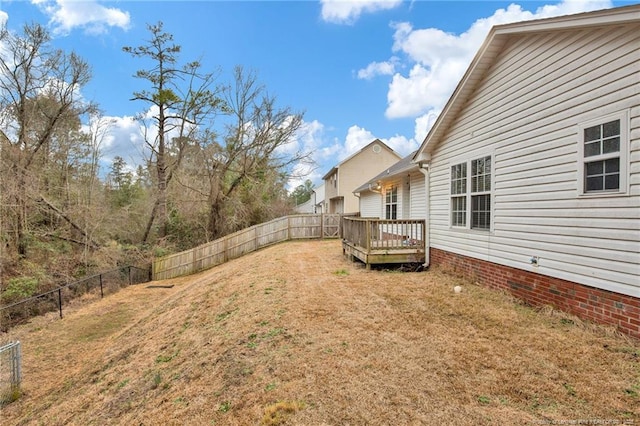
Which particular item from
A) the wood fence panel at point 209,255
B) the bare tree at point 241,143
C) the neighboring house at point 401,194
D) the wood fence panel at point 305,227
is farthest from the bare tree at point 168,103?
the neighboring house at point 401,194

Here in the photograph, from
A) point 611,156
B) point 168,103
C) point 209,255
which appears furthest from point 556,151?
point 168,103

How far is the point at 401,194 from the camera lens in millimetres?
12172

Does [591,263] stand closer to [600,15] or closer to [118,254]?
[600,15]

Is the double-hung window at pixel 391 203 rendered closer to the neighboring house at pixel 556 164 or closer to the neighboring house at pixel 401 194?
the neighboring house at pixel 401 194

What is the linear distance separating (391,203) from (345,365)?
419 inches

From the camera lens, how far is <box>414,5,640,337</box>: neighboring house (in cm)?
374

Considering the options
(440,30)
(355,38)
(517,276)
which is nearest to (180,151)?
(355,38)

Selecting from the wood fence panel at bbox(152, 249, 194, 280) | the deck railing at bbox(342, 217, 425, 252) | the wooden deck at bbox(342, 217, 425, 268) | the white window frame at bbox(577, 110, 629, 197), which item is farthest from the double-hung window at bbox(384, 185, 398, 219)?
the wood fence panel at bbox(152, 249, 194, 280)

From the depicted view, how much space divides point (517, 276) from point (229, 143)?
18.4 m

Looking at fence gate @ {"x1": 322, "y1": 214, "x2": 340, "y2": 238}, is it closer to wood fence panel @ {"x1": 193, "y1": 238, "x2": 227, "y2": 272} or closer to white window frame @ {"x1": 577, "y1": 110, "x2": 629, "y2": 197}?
wood fence panel @ {"x1": 193, "y1": 238, "x2": 227, "y2": 272}

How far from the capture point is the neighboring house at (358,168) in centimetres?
2592

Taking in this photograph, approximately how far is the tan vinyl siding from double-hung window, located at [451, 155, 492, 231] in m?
0.23

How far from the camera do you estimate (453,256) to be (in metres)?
7.52

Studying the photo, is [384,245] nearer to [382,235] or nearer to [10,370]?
[382,235]
